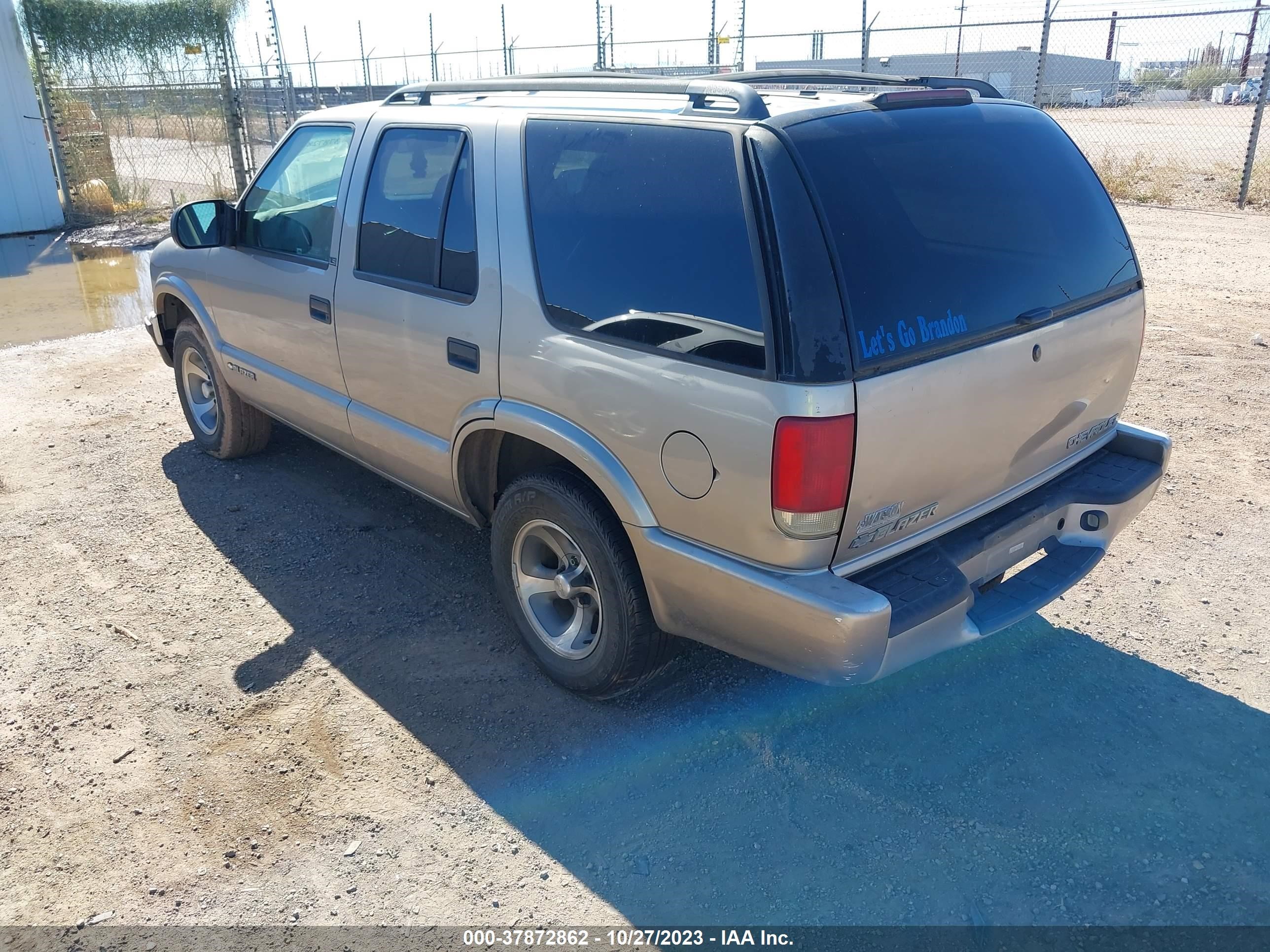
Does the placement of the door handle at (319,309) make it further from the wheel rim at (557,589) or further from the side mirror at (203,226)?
the wheel rim at (557,589)

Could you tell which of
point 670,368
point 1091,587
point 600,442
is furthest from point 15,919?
point 1091,587

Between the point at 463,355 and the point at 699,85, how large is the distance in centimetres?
123

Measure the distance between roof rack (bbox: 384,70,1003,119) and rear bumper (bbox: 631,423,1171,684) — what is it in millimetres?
1298

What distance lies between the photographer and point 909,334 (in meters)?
2.69

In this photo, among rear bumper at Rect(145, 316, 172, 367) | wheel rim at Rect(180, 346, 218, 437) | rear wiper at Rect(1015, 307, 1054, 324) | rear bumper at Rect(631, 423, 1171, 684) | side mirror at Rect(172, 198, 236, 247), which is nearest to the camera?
rear bumper at Rect(631, 423, 1171, 684)

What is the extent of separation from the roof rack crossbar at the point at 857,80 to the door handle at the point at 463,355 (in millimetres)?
1329

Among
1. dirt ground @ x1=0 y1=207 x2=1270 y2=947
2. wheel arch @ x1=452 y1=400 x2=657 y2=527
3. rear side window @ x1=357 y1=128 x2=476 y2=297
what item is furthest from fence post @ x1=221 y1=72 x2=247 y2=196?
wheel arch @ x1=452 y1=400 x2=657 y2=527

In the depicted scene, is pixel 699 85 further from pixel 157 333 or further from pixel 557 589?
pixel 157 333

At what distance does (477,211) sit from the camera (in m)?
3.45

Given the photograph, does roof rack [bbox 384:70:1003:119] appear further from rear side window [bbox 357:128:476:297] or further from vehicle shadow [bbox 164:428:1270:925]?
vehicle shadow [bbox 164:428:1270:925]

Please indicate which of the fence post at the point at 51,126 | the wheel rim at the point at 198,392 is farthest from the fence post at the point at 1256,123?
the fence post at the point at 51,126

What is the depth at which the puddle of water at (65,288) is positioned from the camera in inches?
356

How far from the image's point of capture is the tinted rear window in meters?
2.66

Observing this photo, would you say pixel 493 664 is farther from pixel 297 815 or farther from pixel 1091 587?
pixel 1091 587
